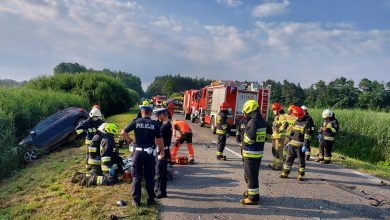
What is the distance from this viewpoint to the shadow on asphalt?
634 centimetres

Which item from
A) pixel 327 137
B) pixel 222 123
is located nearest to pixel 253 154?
pixel 222 123

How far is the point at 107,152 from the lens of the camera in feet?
26.0

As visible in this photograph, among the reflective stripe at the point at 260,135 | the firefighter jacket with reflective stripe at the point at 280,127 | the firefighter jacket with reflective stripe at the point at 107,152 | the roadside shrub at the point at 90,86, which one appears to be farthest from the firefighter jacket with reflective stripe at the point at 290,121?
the roadside shrub at the point at 90,86

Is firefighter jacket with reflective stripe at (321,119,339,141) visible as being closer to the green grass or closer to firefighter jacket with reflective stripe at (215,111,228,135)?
firefighter jacket with reflective stripe at (215,111,228,135)

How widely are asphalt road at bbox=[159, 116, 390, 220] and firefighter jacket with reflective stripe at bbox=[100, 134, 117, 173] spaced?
1.47 m

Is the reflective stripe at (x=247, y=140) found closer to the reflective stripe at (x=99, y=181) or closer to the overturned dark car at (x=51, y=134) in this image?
the reflective stripe at (x=99, y=181)

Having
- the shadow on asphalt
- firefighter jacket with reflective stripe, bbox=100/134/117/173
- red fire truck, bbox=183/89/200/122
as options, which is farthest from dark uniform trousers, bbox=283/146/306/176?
red fire truck, bbox=183/89/200/122

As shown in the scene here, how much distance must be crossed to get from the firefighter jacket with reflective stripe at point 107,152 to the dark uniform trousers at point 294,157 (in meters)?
4.35

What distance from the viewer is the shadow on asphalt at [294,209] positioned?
20.8ft

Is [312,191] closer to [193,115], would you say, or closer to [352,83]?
[193,115]

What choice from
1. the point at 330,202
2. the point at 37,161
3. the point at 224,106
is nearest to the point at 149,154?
the point at 330,202

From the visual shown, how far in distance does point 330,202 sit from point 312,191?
2.53ft

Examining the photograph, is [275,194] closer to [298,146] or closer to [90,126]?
[298,146]

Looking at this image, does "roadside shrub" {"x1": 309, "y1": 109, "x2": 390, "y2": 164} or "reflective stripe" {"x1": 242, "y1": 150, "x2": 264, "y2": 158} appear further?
"roadside shrub" {"x1": 309, "y1": 109, "x2": 390, "y2": 164}
